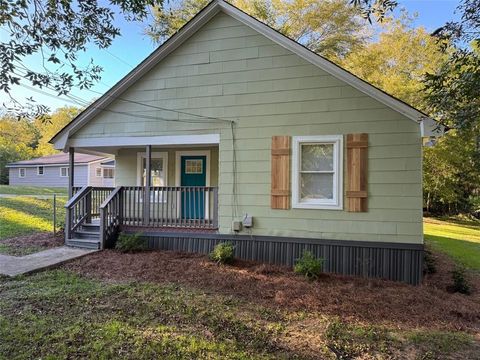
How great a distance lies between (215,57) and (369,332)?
659 centimetres

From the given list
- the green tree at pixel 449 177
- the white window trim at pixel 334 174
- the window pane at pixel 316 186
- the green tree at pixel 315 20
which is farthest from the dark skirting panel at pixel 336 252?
the green tree at pixel 449 177

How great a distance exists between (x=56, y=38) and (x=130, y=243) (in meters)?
5.03

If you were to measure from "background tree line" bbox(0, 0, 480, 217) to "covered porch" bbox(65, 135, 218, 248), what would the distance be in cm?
233

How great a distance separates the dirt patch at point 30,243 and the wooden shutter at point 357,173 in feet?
23.7

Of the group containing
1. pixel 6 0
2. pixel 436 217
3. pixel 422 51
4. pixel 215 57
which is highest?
pixel 422 51

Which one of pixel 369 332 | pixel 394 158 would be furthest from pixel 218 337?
pixel 394 158

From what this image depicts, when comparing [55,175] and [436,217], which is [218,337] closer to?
[436,217]

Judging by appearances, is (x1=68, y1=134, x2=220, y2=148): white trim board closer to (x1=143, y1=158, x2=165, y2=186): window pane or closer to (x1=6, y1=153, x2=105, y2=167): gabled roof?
(x1=143, y1=158, x2=165, y2=186): window pane

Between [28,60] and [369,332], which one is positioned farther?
[369,332]

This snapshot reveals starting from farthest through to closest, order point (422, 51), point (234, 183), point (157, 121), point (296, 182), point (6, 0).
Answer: point (422, 51) → point (157, 121) → point (234, 183) → point (296, 182) → point (6, 0)

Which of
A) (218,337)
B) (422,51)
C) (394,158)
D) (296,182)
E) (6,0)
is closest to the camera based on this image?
(6,0)

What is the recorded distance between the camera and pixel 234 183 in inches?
312

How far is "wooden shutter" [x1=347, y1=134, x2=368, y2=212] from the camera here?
697 centimetres

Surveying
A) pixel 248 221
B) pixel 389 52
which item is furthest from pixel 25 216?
pixel 389 52
